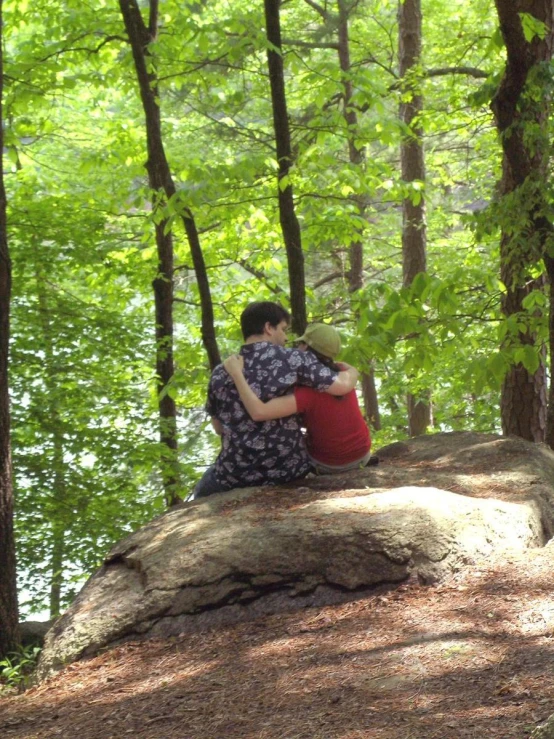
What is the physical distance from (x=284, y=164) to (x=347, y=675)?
6.48 metres

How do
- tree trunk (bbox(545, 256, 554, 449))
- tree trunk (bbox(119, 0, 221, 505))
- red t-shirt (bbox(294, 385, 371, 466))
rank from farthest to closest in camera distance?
tree trunk (bbox(119, 0, 221, 505))
tree trunk (bbox(545, 256, 554, 449))
red t-shirt (bbox(294, 385, 371, 466))

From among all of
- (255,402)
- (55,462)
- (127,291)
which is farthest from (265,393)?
(127,291)

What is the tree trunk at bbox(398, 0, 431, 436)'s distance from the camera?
1391 cm

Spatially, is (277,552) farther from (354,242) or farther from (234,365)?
(354,242)

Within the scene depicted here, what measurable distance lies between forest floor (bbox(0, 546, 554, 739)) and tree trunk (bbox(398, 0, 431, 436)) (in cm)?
991

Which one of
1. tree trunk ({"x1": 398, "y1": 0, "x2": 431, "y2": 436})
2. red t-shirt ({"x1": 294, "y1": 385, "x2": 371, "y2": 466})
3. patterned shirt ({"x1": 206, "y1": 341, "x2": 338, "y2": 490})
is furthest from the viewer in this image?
tree trunk ({"x1": 398, "y1": 0, "x2": 431, "y2": 436})

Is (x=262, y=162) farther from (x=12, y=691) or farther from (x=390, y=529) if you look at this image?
(x=12, y=691)

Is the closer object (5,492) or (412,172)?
(5,492)

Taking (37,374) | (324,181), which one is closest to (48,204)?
(37,374)

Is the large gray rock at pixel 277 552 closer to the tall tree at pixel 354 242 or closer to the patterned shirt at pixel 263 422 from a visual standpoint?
the patterned shirt at pixel 263 422

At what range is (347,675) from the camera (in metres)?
3.36

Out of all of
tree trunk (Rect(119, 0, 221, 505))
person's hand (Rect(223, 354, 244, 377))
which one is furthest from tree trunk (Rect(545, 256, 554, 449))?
tree trunk (Rect(119, 0, 221, 505))

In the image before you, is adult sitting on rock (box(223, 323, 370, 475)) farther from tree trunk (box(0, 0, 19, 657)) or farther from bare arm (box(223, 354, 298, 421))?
tree trunk (box(0, 0, 19, 657))

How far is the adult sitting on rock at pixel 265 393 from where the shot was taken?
5.44 m
